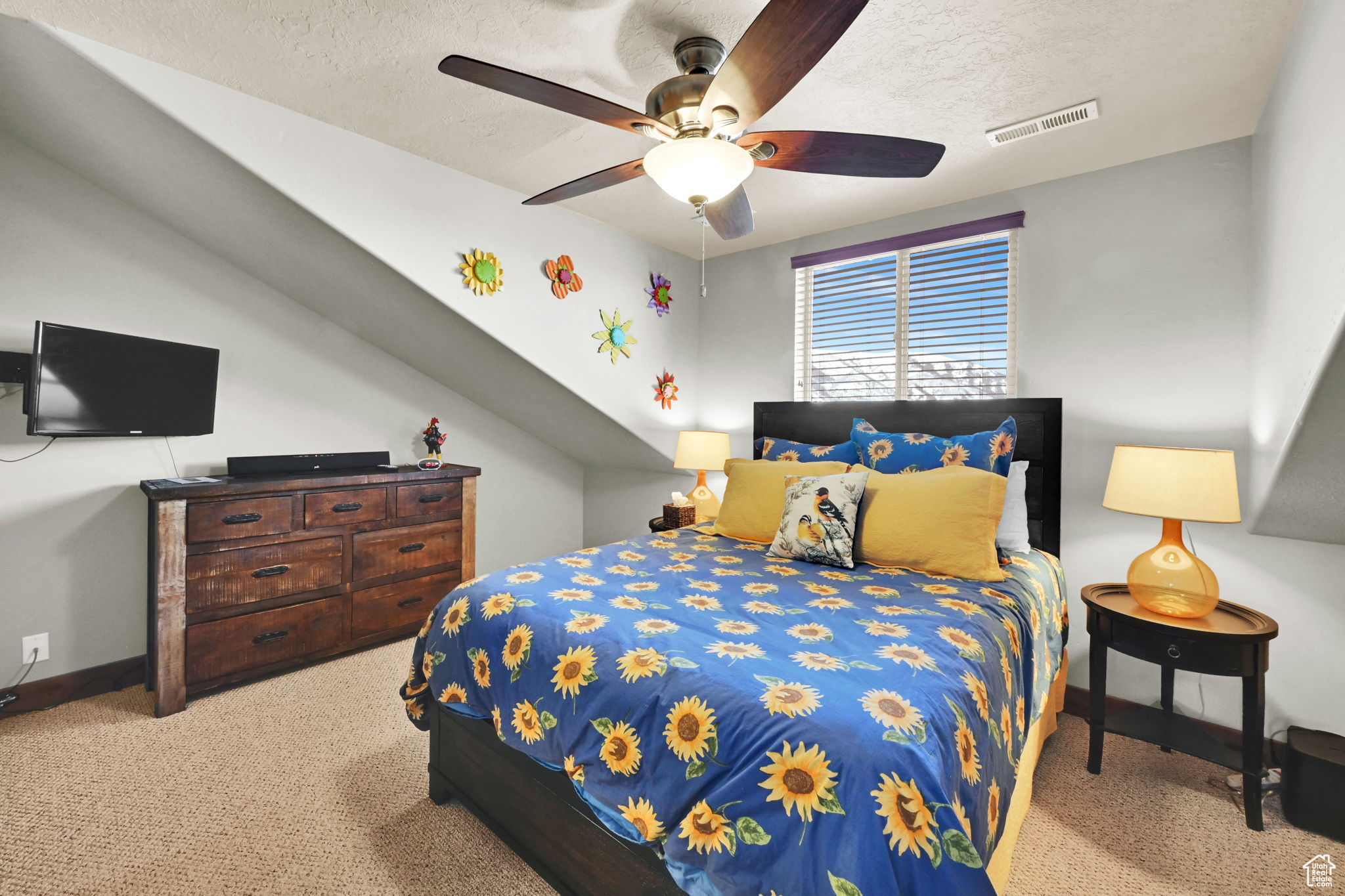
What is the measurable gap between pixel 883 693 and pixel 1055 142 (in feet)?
7.87

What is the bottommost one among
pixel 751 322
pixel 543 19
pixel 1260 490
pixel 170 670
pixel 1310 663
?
pixel 170 670

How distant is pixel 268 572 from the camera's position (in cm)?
262

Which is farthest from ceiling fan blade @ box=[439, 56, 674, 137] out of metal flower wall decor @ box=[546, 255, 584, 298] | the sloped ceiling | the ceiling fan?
metal flower wall decor @ box=[546, 255, 584, 298]

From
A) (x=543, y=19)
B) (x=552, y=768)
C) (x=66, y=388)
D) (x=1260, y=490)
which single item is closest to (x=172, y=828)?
(x=552, y=768)

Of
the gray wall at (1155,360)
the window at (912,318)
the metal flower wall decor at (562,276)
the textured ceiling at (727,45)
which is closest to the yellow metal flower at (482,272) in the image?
the metal flower wall decor at (562,276)

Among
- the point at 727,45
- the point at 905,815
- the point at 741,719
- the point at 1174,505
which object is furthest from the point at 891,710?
the point at 727,45

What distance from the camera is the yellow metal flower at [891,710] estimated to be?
1.05 m

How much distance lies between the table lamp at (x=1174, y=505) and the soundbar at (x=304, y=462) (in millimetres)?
3469

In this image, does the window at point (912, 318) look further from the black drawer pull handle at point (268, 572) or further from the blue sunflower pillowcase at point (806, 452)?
the black drawer pull handle at point (268, 572)

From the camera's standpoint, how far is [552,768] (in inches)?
57.4

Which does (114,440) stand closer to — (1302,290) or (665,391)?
(665,391)

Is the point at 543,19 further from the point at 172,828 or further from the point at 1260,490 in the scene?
the point at 1260,490

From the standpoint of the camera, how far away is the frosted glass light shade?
57.6 inches

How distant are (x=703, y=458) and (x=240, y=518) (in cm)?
235
